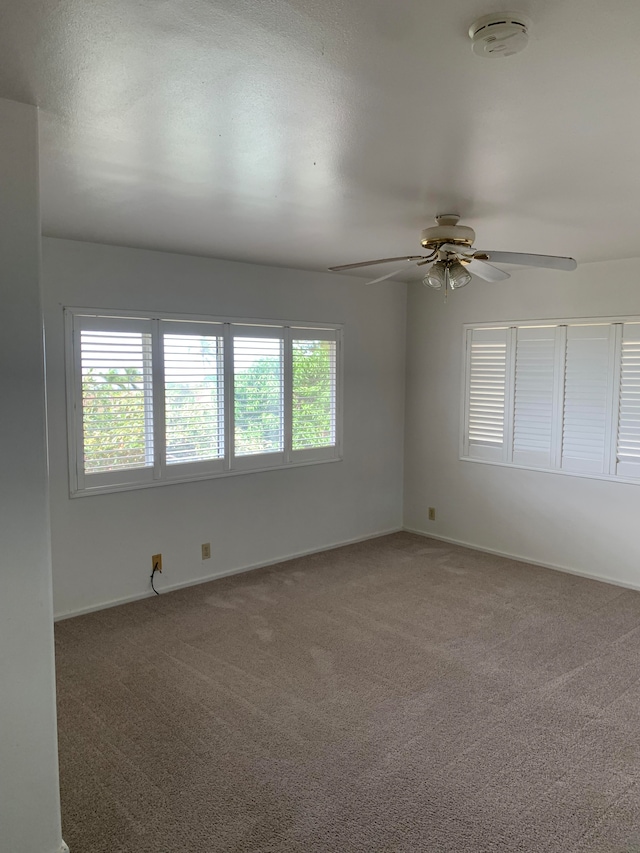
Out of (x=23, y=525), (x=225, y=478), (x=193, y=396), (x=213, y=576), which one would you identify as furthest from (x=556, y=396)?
(x=23, y=525)

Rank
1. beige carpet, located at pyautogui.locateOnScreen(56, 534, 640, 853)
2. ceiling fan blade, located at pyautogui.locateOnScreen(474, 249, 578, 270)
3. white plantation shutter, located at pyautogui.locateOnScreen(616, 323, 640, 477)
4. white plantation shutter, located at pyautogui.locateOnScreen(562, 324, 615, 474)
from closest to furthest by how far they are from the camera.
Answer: beige carpet, located at pyautogui.locateOnScreen(56, 534, 640, 853), ceiling fan blade, located at pyautogui.locateOnScreen(474, 249, 578, 270), white plantation shutter, located at pyautogui.locateOnScreen(616, 323, 640, 477), white plantation shutter, located at pyautogui.locateOnScreen(562, 324, 615, 474)

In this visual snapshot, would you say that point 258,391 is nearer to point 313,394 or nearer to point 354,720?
point 313,394

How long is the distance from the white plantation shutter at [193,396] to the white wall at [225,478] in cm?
22

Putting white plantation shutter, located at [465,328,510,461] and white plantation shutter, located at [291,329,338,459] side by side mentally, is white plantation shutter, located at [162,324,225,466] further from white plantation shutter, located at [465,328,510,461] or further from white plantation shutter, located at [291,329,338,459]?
white plantation shutter, located at [465,328,510,461]

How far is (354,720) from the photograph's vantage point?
284 centimetres

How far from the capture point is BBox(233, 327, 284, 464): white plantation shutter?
184 inches

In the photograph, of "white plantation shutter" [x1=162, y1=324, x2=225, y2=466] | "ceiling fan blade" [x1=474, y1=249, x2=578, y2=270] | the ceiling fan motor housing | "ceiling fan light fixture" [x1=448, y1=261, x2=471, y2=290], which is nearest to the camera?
"ceiling fan blade" [x1=474, y1=249, x2=578, y2=270]

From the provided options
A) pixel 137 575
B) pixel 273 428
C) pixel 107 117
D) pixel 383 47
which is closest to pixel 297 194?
pixel 107 117

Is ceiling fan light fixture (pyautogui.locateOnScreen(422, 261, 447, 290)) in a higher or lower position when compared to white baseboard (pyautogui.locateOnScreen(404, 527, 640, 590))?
higher

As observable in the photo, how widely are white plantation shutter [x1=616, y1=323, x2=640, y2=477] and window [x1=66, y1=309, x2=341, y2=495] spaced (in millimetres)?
2267

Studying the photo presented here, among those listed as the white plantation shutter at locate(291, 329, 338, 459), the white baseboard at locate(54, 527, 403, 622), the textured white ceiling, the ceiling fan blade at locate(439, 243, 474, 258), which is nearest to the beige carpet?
the white baseboard at locate(54, 527, 403, 622)

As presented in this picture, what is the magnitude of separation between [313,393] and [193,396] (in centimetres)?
118

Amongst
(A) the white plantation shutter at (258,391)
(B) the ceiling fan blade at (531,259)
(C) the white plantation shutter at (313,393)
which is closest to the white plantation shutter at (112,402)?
(A) the white plantation shutter at (258,391)

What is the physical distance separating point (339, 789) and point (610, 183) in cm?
271
